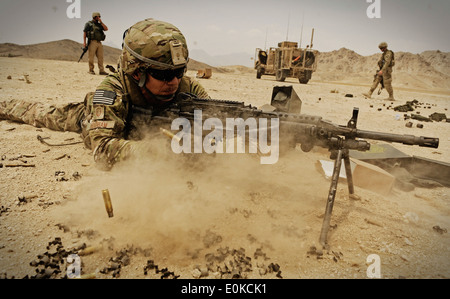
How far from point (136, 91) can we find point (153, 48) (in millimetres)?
694

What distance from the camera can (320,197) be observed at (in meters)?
3.10

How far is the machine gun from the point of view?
7.97 ft

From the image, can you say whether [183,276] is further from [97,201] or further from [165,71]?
[165,71]

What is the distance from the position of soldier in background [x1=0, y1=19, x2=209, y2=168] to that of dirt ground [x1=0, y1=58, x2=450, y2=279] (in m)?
0.29

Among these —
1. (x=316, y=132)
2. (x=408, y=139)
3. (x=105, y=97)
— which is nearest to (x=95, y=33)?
(x=105, y=97)

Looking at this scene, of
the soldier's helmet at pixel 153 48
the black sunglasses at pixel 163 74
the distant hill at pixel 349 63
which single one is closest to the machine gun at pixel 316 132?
the black sunglasses at pixel 163 74

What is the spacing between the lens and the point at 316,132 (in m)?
2.79

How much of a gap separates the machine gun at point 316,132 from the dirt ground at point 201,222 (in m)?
0.35

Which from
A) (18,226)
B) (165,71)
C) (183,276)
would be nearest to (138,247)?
(183,276)

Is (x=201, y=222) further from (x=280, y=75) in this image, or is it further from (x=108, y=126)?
(x=280, y=75)

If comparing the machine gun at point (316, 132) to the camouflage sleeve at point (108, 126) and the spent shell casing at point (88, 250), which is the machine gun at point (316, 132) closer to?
the camouflage sleeve at point (108, 126)
